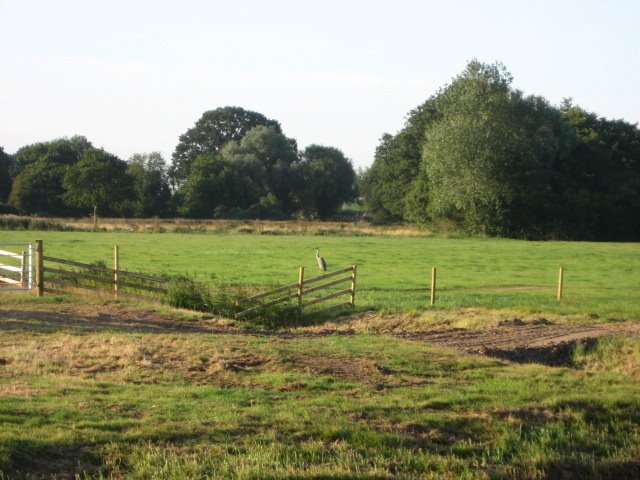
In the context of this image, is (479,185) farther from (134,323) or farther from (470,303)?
(134,323)

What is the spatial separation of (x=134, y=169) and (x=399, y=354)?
9381 cm

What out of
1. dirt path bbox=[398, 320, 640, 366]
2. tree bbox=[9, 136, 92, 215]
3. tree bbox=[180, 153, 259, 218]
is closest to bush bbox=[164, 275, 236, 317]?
dirt path bbox=[398, 320, 640, 366]

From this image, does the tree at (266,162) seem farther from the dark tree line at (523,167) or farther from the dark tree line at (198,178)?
the dark tree line at (523,167)

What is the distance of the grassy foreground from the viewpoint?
958 centimetres

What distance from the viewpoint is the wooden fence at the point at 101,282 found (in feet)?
88.7

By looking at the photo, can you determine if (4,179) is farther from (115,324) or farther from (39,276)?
(115,324)

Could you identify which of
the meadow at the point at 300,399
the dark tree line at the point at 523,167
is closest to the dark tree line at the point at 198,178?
the dark tree line at the point at 523,167

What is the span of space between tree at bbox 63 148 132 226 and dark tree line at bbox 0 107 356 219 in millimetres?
106

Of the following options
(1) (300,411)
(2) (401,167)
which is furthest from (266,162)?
(1) (300,411)

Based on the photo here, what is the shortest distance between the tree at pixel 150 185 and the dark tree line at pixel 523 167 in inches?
1470

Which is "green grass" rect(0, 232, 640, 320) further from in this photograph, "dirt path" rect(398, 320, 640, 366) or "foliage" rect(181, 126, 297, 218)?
"foliage" rect(181, 126, 297, 218)

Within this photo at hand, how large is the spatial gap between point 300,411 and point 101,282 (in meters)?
18.5

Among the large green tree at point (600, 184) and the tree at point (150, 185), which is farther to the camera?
the tree at point (150, 185)

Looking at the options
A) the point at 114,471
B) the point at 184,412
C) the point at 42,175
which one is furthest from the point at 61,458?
the point at 42,175
